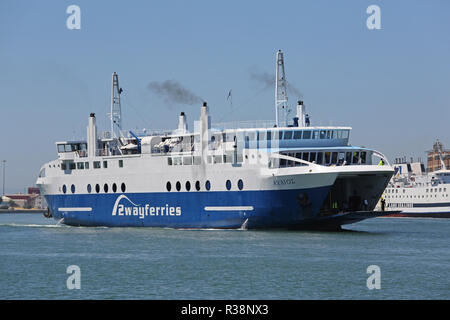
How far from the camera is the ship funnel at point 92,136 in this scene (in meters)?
55.6

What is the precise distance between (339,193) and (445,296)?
21.1 metres

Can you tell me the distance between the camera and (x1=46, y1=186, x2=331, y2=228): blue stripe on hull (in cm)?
4412

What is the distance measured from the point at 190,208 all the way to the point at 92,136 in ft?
36.5

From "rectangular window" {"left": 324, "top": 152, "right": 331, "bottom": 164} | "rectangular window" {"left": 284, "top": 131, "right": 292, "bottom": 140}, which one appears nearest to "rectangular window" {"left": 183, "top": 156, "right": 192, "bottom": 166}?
"rectangular window" {"left": 284, "top": 131, "right": 292, "bottom": 140}

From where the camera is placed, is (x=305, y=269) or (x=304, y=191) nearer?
(x=305, y=269)

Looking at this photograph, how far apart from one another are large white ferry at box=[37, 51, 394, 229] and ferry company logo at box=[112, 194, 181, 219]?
2.4 inches

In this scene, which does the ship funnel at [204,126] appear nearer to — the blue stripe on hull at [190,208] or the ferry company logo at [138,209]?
the blue stripe on hull at [190,208]

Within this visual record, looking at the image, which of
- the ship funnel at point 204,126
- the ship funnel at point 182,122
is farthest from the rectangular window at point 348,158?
the ship funnel at point 182,122

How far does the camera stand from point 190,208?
1913 inches

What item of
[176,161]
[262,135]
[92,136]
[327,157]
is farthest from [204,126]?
[92,136]

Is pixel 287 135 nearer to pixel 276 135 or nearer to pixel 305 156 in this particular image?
pixel 276 135
